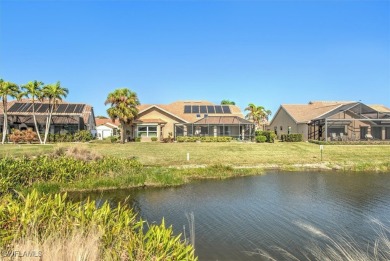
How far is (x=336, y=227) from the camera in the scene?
434 inches

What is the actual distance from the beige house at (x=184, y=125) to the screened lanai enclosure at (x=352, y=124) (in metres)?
9.90

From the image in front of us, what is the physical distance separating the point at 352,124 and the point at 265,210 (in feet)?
128

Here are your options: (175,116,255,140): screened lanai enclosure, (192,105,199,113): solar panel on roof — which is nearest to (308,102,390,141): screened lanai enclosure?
(175,116,255,140): screened lanai enclosure

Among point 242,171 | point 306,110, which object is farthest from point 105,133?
point 242,171

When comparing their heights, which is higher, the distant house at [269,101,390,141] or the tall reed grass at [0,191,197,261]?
the distant house at [269,101,390,141]

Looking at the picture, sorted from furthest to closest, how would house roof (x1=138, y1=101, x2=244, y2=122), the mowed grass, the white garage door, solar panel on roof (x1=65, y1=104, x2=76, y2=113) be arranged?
the white garage door < solar panel on roof (x1=65, y1=104, x2=76, y2=113) < house roof (x1=138, y1=101, x2=244, y2=122) < the mowed grass

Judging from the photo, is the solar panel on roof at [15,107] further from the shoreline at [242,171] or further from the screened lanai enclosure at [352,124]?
the screened lanai enclosure at [352,124]

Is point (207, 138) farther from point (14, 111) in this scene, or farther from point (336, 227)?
point (336, 227)

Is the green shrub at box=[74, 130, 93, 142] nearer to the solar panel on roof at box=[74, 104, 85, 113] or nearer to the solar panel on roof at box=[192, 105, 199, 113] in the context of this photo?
the solar panel on roof at box=[74, 104, 85, 113]

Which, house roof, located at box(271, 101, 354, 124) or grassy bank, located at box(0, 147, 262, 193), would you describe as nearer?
grassy bank, located at box(0, 147, 262, 193)

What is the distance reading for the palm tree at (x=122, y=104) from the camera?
4266 centimetres

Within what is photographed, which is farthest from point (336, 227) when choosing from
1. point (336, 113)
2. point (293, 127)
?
point (293, 127)

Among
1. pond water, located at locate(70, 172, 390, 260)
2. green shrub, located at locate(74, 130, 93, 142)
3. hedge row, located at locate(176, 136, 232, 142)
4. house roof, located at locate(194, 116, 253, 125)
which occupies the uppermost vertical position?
house roof, located at locate(194, 116, 253, 125)

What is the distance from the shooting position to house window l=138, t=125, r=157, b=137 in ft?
156
